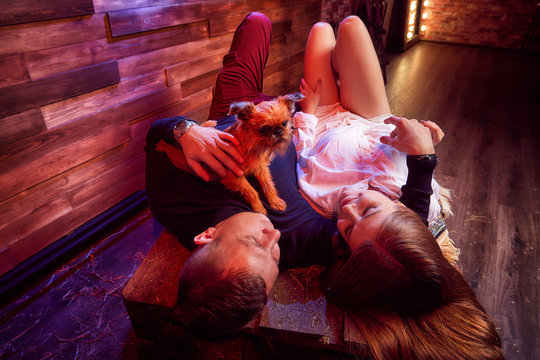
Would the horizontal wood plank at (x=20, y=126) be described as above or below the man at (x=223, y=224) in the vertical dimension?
above

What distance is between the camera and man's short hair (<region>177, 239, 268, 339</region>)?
1017mm

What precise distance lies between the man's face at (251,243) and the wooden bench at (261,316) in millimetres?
288

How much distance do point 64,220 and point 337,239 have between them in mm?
1878

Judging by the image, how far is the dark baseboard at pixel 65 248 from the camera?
6.11 ft

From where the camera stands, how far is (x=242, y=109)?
124 cm

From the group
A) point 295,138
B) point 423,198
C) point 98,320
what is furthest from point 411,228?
point 98,320

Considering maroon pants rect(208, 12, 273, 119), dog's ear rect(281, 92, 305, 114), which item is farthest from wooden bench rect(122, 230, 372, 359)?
maroon pants rect(208, 12, 273, 119)

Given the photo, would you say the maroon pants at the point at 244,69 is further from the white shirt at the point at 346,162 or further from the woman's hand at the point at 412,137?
the woman's hand at the point at 412,137

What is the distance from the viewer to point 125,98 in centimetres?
221

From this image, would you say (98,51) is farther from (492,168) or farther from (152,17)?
(492,168)

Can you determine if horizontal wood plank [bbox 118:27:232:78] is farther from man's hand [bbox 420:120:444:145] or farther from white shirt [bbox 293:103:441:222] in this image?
man's hand [bbox 420:120:444:145]

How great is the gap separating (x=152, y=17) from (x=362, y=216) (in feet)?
6.87

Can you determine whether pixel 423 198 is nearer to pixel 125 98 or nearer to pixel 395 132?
pixel 395 132

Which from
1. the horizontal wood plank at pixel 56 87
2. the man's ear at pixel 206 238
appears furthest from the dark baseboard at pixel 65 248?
the man's ear at pixel 206 238
